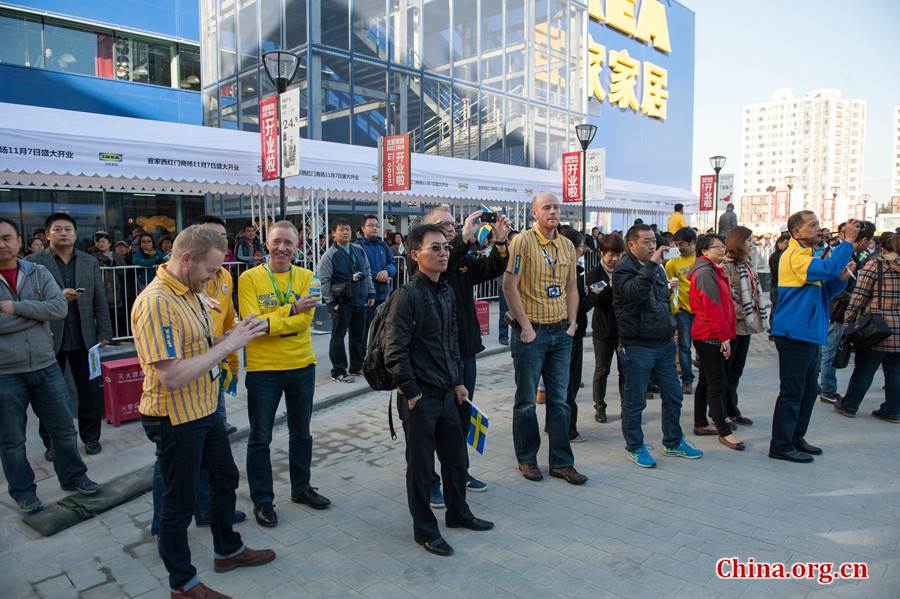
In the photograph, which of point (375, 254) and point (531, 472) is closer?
point (531, 472)

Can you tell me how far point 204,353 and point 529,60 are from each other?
24110 millimetres

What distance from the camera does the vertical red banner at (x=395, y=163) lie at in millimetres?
10914

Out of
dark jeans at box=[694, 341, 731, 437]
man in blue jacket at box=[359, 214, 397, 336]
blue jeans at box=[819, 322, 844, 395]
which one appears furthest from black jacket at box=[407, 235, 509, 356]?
blue jeans at box=[819, 322, 844, 395]

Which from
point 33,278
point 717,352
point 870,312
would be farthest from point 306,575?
point 870,312

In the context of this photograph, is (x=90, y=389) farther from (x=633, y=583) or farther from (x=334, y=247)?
(x=633, y=583)

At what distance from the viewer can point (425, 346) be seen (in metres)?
3.48

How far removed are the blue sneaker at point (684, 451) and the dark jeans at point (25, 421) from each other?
14.7ft

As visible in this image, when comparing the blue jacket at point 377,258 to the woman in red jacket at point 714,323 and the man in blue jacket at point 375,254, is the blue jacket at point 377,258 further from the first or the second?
the woman in red jacket at point 714,323

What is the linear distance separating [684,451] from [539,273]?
1961 millimetres

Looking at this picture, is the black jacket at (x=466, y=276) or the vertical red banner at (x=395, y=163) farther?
the vertical red banner at (x=395, y=163)

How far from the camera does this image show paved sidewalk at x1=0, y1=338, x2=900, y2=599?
121 inches

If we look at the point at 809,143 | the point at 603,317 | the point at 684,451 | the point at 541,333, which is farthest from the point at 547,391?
the point at 809,143

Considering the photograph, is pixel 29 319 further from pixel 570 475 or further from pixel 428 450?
pixel 570 475

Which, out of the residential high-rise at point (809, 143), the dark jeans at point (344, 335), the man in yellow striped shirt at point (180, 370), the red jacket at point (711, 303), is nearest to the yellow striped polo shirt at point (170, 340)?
the man in yellow striped shirt at point (180, 370)
